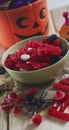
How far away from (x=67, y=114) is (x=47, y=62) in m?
0.14

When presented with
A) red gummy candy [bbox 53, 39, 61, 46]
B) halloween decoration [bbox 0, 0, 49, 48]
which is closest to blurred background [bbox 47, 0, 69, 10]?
halloween decoration [bbox 0, 0, 49, 48]

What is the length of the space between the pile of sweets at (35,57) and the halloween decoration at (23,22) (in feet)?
0.45

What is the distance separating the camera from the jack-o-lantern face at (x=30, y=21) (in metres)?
0.76

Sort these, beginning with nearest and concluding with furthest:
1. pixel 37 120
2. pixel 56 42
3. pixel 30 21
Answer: pixel 37 120, pixel 56 42, pixel 30 21

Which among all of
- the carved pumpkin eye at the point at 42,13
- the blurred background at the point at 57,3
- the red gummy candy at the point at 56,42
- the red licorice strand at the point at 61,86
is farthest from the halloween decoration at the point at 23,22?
the blurred background at the point at 57,3

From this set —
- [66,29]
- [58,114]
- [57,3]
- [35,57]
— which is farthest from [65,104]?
[57,3]

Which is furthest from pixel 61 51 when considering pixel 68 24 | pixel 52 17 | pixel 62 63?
pixel 52 17

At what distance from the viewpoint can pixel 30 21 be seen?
2.58 ft

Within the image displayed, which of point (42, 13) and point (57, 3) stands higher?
point (42, 13)

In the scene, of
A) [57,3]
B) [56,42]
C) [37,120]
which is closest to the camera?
[37,120]

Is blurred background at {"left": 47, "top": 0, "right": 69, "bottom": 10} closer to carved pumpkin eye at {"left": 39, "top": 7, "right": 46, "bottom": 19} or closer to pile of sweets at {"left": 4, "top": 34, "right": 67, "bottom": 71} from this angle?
carved pumpkin eye at {"left": 39, "top": 7, "right": 46, "bottom": 19}

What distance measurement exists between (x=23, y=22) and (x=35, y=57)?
7.6 inches

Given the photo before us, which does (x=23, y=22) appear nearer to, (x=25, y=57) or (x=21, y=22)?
(x=21, y=22)

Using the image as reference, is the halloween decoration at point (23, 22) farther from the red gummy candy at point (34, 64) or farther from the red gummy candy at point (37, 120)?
the red gummy candy at point (37, 120)
